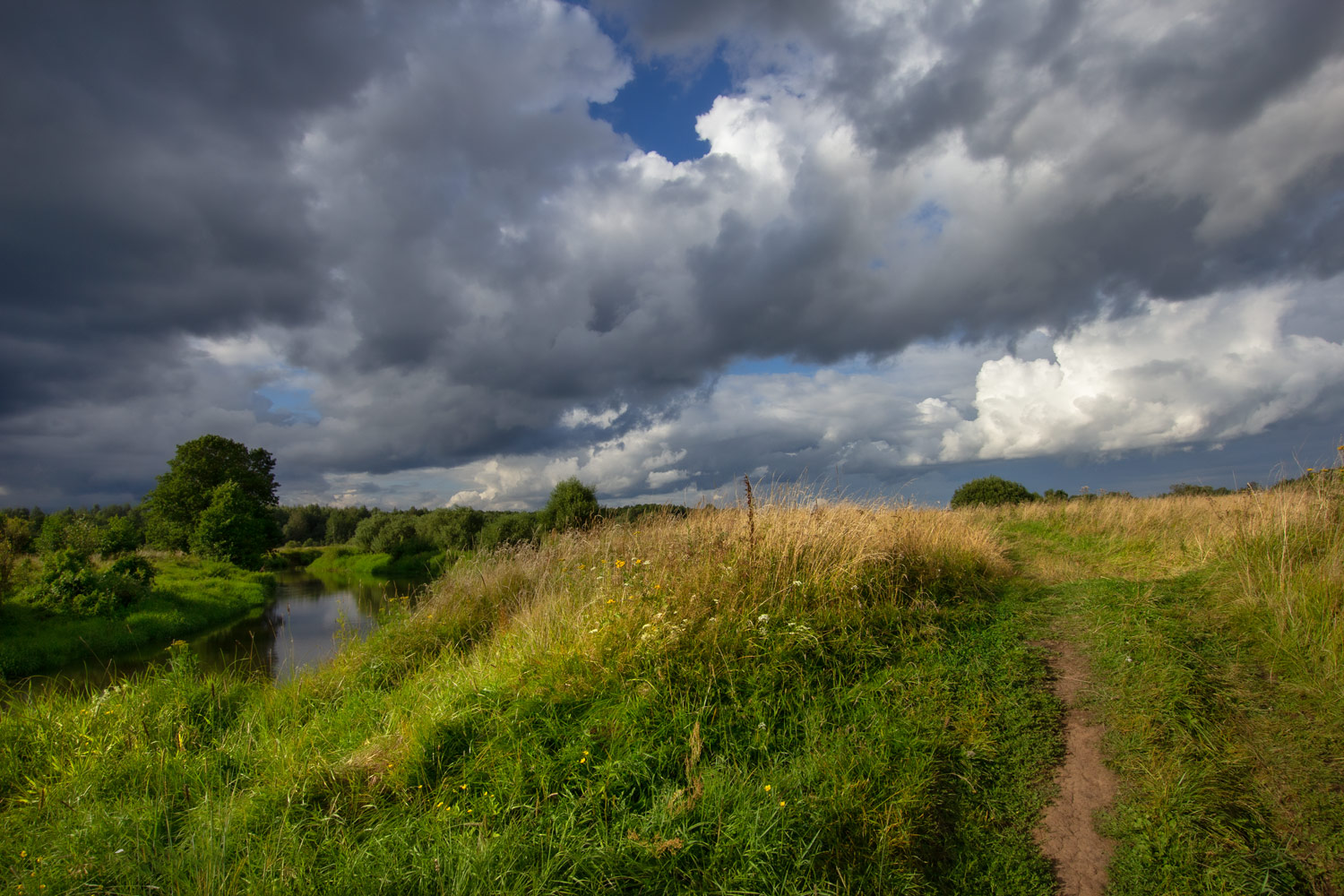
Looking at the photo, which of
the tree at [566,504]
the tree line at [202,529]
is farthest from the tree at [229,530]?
the tree at [566,504]

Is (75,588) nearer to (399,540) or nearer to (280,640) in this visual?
(280,640)

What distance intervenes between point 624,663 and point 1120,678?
4399mm

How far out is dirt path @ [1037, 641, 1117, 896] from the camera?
3.41m

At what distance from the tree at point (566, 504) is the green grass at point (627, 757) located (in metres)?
13.4

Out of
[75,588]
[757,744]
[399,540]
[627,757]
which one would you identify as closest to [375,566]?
[399,540]

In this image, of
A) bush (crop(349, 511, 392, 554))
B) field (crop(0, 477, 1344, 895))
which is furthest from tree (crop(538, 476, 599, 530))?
bush (crop(349, 511, 392, 554))

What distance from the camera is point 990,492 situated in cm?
2992

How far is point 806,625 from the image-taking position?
18.5 ft

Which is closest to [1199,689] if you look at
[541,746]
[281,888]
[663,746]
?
[663,746]

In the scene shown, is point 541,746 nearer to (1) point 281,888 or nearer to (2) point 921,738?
(1) point 281,888

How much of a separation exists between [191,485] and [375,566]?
47.7 feet

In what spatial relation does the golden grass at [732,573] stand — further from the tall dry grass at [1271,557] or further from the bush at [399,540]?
the bush at [399,540]

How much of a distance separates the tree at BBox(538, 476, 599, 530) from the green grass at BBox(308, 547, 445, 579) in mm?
25252

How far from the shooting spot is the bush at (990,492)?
29.0 m
